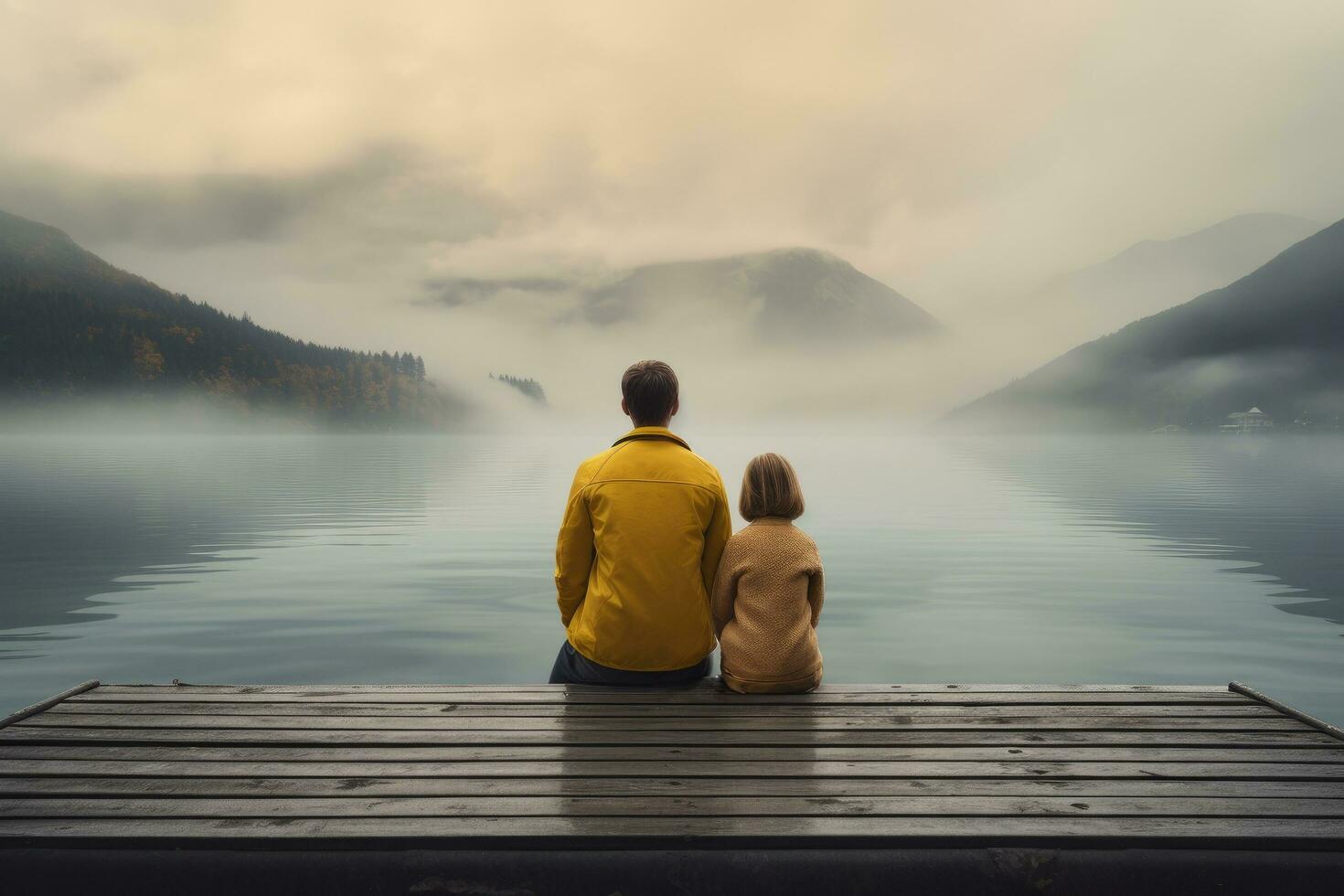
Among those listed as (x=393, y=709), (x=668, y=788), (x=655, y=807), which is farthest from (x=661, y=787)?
(x=393, y=709)

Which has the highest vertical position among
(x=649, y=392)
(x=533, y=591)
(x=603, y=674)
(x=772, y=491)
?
(x=649, y=392)

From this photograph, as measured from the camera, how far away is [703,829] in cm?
326

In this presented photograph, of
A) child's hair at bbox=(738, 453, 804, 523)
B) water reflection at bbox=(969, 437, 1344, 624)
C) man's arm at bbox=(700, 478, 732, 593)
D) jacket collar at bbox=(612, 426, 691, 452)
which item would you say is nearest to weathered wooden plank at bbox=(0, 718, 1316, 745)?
man's arm at bbox=(700, 478, 732, 593)

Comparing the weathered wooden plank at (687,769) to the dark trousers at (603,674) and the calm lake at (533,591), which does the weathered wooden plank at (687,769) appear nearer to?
the dark trousers at (603,674)

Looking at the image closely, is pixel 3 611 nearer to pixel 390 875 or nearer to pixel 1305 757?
pixel 390 875

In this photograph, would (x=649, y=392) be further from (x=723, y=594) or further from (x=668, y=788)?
(x=668, y=788)

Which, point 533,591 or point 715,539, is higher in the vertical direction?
point 715,539

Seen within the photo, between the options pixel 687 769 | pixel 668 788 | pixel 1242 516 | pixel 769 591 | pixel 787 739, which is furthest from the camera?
pixel 1242 516

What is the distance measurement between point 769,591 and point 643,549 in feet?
2.51

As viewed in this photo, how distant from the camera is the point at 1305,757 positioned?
4082 mm

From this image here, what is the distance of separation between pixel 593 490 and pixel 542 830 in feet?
6.05

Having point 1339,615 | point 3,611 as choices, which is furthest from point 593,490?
point 1339,615

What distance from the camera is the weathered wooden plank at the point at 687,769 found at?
3.81m

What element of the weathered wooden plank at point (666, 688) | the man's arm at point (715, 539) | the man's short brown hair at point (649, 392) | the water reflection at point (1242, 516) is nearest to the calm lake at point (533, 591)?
the water reflection at point (1242, 516)
